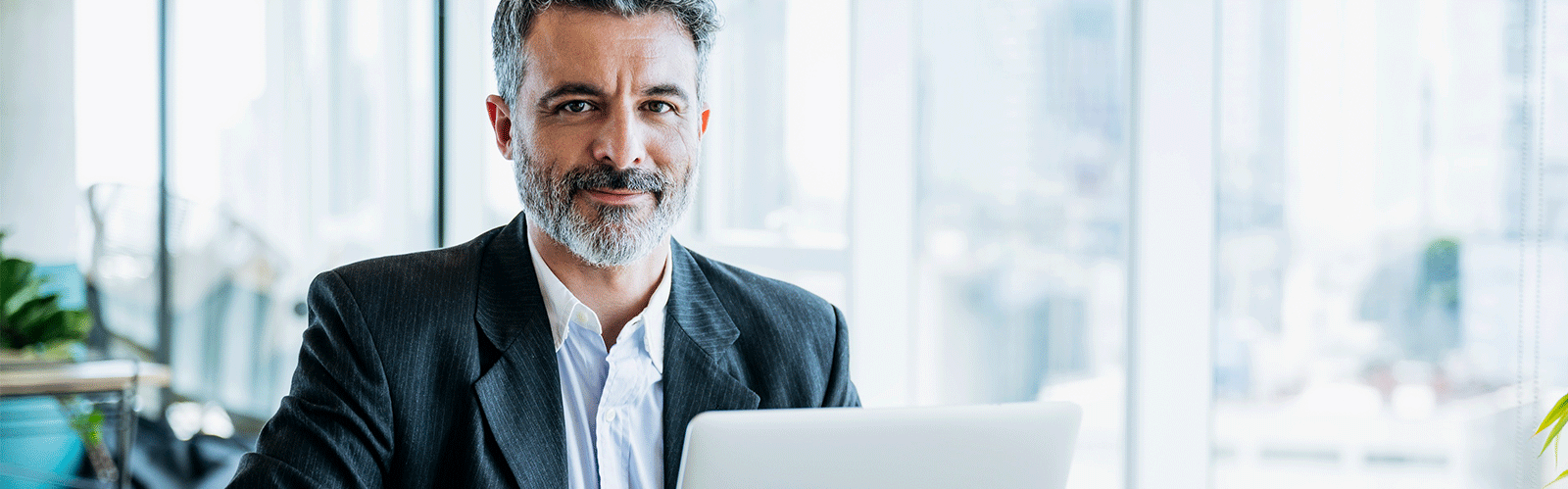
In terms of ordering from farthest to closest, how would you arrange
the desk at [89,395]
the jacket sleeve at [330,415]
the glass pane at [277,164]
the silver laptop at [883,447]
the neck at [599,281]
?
1. the glass pane at [277,164]
2. the desk at [89,395]
3. the neck at [599,281]
4. the jacket sleeve at [330,415]
5. the silver laptop at [883,447]

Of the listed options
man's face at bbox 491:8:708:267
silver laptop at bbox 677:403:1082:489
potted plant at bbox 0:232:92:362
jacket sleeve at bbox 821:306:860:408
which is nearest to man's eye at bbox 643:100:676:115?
man's face at bbox 491:8:708:267

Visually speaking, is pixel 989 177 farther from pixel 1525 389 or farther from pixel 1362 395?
pixel 1525 389

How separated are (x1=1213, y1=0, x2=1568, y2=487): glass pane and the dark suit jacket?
1405 millimetres

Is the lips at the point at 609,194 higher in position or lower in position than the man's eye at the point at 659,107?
lower

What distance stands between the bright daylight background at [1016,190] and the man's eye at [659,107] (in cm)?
144

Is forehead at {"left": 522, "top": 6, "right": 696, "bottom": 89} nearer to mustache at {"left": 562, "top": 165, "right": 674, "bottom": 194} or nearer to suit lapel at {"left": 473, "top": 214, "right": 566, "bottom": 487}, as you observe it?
mustache at {"left": 562, "top": 165, "right": 674, "bottom": 194}

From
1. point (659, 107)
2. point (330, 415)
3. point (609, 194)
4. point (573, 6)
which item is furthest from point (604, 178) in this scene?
point (330, 415)

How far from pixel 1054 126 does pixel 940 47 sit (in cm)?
43

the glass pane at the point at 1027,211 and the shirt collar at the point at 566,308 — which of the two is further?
the glass pane at the point at 1027,211

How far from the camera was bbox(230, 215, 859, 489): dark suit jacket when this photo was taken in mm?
1249

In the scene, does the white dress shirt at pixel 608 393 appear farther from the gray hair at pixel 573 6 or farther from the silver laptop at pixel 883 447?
the silver laptop at pixel 883 447

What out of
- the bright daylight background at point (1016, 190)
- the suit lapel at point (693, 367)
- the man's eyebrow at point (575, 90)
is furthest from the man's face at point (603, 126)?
the bright daylight background at point (1016, 190)

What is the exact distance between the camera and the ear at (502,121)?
1538 mm

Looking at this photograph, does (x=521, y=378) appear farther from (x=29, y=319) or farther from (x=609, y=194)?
(x=29, y=319)
